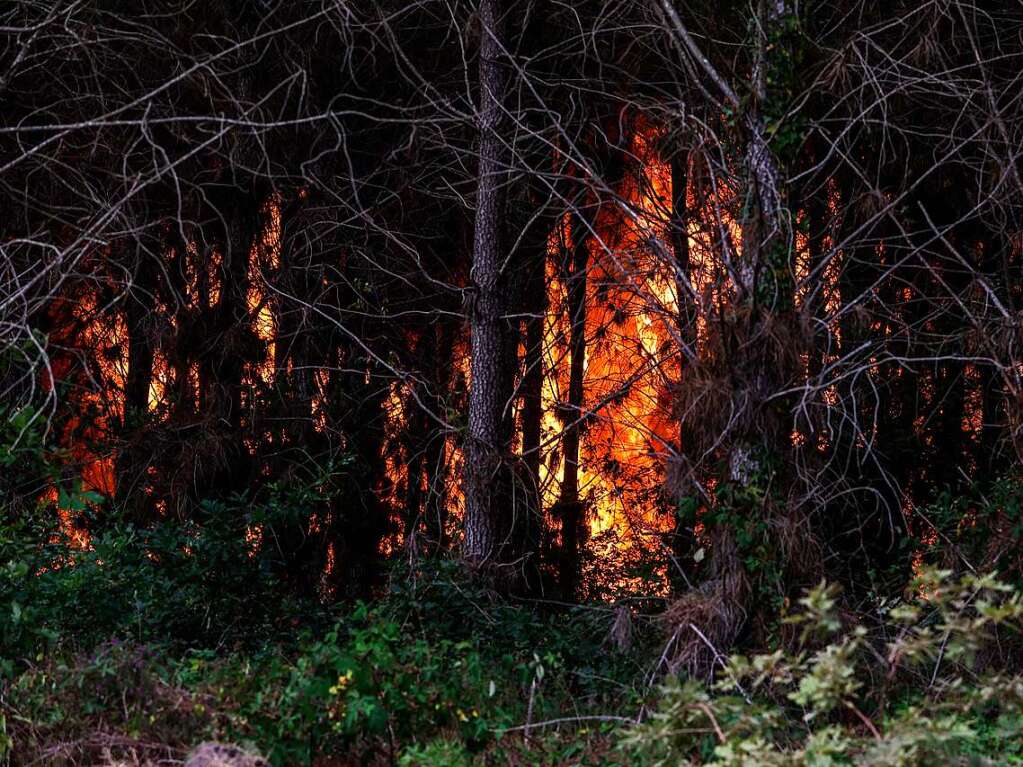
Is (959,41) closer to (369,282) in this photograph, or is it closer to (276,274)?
(369,282)

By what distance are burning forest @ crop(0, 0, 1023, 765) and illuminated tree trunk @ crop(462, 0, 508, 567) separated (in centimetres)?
3

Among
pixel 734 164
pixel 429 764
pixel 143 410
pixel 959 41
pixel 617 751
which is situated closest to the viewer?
pixel 429 764

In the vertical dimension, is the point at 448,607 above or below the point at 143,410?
below

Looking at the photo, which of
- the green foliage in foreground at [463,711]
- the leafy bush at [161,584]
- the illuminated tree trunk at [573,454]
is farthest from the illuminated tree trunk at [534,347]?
the green foliage in foreground at [463,711]

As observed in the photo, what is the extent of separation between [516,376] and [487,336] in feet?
5.99

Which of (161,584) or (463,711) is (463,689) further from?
(161,584)

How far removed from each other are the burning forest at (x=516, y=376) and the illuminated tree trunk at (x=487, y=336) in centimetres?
3

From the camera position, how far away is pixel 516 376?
35.2ft

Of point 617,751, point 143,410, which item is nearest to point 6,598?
point 617,751

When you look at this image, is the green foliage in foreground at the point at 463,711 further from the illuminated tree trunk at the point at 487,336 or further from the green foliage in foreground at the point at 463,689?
the illuminated tree trunk at the point at 487,336

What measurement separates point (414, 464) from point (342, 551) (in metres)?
1.19

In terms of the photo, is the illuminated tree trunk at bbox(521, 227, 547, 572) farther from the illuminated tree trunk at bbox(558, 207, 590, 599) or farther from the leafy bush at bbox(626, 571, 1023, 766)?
the leafy bush at bbox(626, 571, 1023, 766)

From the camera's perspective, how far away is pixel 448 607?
7.77 meters

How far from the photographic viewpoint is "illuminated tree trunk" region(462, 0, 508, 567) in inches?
340
